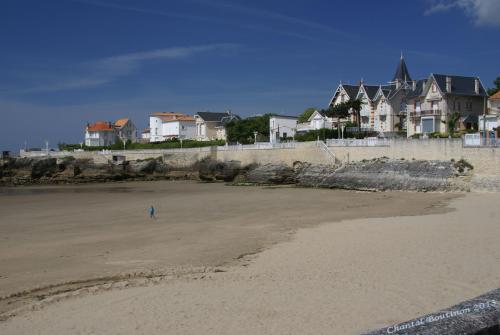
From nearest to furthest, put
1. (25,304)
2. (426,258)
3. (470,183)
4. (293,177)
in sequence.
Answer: (25,304), (426,258), (470,183), (293,177)

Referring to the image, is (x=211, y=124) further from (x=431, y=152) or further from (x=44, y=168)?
(x=431, y=152)

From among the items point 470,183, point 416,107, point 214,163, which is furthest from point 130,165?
point 470,183

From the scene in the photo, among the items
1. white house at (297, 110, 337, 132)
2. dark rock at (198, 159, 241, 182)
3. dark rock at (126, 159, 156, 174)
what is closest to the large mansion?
white house at (297, 110, 337, 132)

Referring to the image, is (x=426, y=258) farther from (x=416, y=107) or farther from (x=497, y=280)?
(x=416, y=107)

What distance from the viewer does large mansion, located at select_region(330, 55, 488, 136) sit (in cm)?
4566

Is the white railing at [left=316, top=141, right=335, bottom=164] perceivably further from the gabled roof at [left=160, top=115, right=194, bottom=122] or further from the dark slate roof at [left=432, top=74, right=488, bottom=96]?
the gabled roof at [left=160, top=115, right=194, bottom=122]

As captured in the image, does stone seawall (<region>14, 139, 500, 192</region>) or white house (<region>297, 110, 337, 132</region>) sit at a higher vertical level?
white house (<region>297, 110, 337, 132</region>)

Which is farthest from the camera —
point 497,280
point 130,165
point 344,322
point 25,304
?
point 130,165

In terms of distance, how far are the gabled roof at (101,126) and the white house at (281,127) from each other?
46366 millimetres

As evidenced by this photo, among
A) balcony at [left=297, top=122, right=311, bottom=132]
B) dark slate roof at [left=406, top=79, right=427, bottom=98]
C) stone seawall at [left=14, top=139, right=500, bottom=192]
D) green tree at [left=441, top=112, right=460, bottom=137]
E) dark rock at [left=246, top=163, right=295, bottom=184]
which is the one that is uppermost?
dark slate roof at [left=406, top=79, right=427, bottom=98]

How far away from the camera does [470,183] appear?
95.1 feet

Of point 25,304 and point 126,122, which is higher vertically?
point 126,122

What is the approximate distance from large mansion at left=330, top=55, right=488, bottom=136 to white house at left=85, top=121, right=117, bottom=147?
60159mm

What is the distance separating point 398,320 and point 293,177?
33.8 meters
